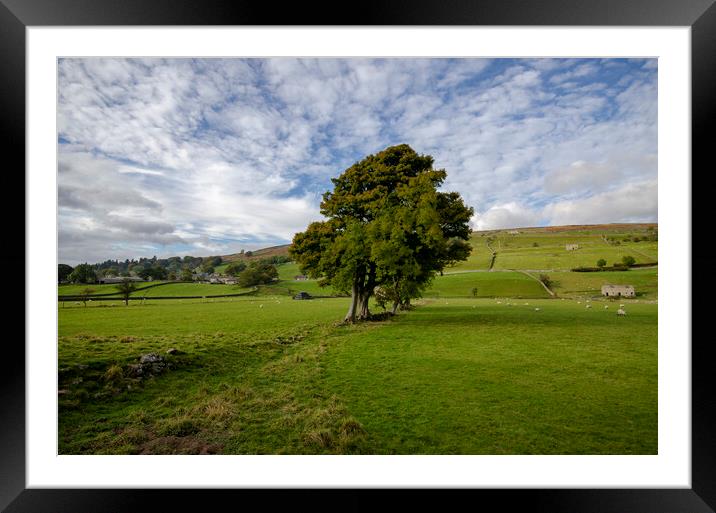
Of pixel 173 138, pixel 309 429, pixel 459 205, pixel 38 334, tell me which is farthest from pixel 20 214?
pixel 459 205

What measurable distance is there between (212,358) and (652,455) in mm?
5438

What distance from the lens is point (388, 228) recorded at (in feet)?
18.6

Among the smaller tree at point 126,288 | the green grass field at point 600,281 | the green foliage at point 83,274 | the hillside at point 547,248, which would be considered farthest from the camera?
the green grass field at point 600,281

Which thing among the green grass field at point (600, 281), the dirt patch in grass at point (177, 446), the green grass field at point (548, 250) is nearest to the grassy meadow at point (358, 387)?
the dirt patch in grass at point (177, 446)

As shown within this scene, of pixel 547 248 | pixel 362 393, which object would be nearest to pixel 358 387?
pixel 362 393

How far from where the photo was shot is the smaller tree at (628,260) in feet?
23.6

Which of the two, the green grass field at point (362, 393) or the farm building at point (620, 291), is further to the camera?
the farm building at point (620, 291)

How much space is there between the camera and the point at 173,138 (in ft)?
13.3

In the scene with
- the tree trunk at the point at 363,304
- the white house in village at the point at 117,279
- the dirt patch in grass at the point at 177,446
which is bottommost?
the dirt patch in grass at the point at 177,446

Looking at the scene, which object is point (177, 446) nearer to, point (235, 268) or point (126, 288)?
point (126, 288)

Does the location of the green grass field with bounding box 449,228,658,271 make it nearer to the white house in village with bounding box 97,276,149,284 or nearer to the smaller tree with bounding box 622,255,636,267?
the smaller tree with bounding box 622,255,636,267

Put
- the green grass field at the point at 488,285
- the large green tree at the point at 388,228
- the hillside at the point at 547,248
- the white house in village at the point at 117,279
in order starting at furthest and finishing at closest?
the green grass field at the point at 488,285 → the hillside at the point at 547,248 → the large green tree at the point at 388,228 → the white house in village at the point at 117,279
